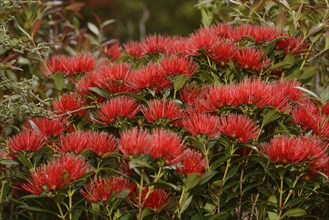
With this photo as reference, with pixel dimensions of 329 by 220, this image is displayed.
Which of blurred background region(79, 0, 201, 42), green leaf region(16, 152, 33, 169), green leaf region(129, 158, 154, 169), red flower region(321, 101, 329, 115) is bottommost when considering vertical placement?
blurred background region(79, 0, 201, 42)

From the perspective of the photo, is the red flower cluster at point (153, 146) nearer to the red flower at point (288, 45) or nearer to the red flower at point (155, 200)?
the red flower at point (155, 200)

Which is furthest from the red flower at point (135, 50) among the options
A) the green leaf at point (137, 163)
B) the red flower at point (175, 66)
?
the green leaf at point (137, 163)

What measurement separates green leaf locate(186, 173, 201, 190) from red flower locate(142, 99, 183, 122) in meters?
0.24

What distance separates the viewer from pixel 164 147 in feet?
6.45

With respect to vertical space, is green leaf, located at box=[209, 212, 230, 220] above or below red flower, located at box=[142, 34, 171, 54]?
below

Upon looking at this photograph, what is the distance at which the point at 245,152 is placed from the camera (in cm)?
237

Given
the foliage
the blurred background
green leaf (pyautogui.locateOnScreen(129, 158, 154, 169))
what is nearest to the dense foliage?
green leaf (pyautogui.locateOnScreen(129, 158, 154, 169))

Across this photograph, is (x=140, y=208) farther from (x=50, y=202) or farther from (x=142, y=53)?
(x=142, y=53)

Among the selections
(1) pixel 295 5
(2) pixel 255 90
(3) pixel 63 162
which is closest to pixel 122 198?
(3) pixel 63 162

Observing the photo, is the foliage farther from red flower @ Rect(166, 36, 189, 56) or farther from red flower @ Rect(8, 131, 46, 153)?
red flower @ Rect(8, 131, 46, 153)

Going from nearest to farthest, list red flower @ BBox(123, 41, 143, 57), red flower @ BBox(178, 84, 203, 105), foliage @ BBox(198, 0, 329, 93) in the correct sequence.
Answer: red flower @ BBox(178, 84, 203, 105) → foliage @ BBox(198, 0, 329, 93) → red flower @ BBox(123, 41, 143, 57)

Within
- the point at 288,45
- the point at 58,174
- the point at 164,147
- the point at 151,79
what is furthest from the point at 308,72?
the point at 58,174

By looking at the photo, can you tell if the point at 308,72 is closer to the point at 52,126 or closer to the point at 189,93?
the point at 189,93

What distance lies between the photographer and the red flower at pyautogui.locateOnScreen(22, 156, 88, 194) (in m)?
2.07
